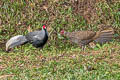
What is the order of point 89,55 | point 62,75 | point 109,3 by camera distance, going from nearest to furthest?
point 62,75 < point 89,55 < point 109,3

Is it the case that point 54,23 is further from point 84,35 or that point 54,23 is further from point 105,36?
point 105,36

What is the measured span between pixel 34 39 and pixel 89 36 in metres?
1.60

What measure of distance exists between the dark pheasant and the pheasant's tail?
1.68 meters

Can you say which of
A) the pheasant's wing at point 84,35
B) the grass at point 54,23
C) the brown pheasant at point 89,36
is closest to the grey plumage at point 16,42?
the grass at point 54,23

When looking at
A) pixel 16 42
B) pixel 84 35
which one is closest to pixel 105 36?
pixel 84 35

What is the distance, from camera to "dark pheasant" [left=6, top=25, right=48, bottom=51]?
9922 mm

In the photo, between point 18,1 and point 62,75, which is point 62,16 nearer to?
point 18,1

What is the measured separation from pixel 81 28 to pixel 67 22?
19.4 inches

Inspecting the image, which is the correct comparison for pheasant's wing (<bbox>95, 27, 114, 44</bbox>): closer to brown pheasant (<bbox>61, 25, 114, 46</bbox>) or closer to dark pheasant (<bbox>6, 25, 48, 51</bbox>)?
brown pheasant (<bbox>61, 25, 114, 46</bbox>)

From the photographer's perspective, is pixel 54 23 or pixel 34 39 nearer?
pixel 34 39

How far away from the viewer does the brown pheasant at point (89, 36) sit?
10.3 metres

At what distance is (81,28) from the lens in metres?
11.5

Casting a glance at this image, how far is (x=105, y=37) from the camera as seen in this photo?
10695 millimetres

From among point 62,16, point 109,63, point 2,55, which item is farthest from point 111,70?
point 62,16
